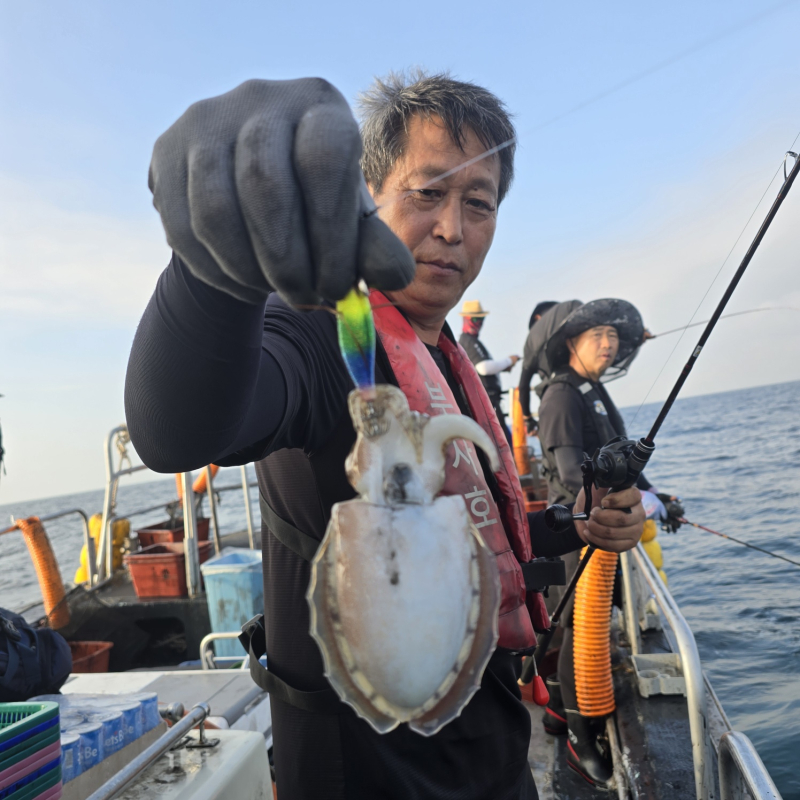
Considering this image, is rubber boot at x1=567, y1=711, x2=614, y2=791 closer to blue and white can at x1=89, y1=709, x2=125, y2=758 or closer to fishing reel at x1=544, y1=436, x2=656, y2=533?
fishing reel at x1=544, y1=436, x2=656, y2=533

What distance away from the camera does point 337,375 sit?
1.44 meters

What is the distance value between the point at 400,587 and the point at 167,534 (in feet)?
33.0

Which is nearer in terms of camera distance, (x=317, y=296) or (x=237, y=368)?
(x=317, y=296)

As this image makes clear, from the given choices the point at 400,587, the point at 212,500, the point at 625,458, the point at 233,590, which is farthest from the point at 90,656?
the point at 400,587

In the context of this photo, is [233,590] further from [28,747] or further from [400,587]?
[400,587]

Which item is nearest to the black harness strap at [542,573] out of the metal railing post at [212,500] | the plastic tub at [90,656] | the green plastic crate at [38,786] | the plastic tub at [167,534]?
the green plastic crate at [38,786]

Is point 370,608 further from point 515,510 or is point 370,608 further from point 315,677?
point 515,510

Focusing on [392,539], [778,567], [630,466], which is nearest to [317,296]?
[392,539]

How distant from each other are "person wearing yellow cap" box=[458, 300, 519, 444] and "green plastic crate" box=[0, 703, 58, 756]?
6693 millimetres

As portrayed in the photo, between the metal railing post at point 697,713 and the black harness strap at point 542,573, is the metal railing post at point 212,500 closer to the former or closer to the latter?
the metal railing post at point 697,713

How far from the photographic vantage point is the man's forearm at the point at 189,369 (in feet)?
3.29

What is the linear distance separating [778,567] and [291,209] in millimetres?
13454

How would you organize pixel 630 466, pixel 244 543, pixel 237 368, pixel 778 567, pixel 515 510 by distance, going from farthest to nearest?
1. pixel 778 567
2. pixel 244 543
3. pixel 630 466
4. pixel 515 510
5. pixel 237 368

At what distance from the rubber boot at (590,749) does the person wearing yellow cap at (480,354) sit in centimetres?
434
